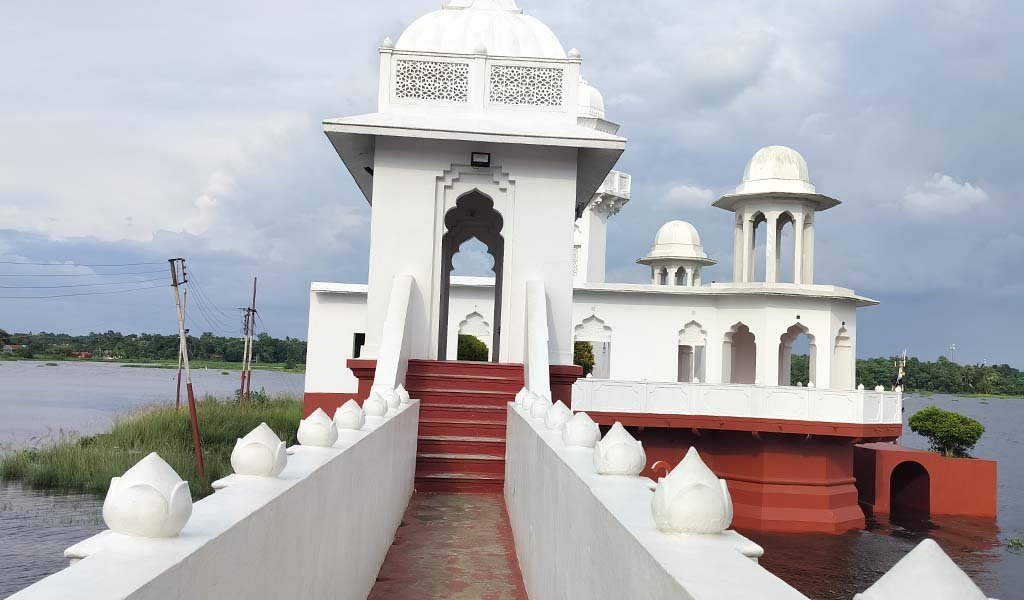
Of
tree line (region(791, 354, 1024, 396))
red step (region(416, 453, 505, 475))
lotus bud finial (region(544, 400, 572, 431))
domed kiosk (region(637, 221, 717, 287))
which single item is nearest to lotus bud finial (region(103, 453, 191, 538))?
lotus bud finial (region(544, 400, 572, 431))

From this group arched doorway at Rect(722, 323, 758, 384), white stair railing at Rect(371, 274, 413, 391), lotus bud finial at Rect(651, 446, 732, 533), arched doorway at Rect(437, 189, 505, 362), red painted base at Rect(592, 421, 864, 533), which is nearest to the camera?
lotus bud finial at Rect(651, 446, 732, 533)

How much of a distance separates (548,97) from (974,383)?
120 m

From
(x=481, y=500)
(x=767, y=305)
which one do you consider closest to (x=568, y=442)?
(x=481, y=500)

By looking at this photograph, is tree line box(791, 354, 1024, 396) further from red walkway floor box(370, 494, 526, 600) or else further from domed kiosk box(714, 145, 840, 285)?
red walkway floor box(370, 494, 526, 600)

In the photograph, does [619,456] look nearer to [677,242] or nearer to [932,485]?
[932,485]

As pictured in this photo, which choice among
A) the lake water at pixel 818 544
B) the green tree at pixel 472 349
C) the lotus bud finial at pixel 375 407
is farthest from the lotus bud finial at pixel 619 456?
the green tree at pixel 472 349

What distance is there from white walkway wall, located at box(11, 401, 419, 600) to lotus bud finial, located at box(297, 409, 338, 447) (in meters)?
0.04

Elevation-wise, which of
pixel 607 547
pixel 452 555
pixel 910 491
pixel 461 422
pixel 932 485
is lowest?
pixel 910 491

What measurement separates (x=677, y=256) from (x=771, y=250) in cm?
648

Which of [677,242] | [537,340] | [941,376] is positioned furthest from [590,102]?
[941,376]

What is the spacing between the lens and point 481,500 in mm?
8883

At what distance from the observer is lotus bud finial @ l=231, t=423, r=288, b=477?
322cm

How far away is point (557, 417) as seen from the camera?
5.50 m

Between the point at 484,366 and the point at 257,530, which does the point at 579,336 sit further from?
the point at 257,530
